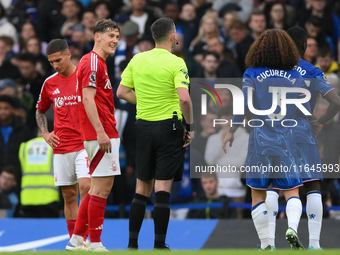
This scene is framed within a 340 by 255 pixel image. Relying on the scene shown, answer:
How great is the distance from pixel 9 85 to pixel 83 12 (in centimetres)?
255

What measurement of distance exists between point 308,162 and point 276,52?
1.10 m

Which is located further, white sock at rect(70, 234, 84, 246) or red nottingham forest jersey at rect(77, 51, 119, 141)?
white sock at rect(70, 234, 84, 246)

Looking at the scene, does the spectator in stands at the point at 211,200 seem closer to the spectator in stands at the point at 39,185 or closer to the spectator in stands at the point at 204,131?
the spectator in stands at the point at 204,131

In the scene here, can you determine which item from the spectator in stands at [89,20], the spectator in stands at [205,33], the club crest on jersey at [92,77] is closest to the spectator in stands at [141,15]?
the spectator in stands at [89,20]

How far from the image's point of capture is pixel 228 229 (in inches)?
299

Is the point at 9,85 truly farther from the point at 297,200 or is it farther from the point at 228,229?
the point at 297,200

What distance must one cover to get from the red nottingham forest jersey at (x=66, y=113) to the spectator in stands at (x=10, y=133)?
3.06 meters

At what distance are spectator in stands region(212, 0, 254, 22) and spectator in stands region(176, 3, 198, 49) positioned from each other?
0.57m

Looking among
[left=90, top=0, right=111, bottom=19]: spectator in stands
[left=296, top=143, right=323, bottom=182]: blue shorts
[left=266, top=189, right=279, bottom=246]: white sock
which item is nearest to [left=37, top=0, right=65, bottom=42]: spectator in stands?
[left=90, top=0, right=111, bottom=19]: spectator in stands

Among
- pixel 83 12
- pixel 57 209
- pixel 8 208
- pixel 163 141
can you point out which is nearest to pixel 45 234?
pixel 57 209

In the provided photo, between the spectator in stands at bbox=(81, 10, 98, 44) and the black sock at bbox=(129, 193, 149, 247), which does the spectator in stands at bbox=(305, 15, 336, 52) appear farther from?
the black sock at bbox=(129, 193, 149, 247)

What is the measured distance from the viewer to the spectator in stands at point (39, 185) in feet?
28.5

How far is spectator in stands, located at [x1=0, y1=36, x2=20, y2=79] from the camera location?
10.6 meters

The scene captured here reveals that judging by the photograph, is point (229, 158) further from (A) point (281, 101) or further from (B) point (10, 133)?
(B) point (10, 133)
